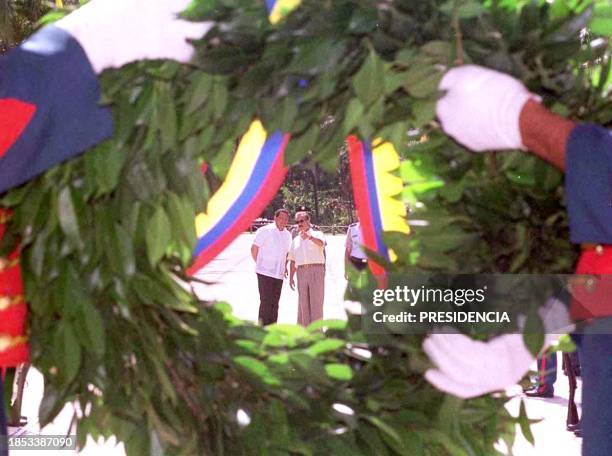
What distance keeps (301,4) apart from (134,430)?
0.81 m

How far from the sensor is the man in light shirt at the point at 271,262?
18.1ft

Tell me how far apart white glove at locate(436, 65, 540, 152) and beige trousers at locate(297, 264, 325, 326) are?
424 centimetres

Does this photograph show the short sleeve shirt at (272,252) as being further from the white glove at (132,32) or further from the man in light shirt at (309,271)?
the white glove at (132,32)

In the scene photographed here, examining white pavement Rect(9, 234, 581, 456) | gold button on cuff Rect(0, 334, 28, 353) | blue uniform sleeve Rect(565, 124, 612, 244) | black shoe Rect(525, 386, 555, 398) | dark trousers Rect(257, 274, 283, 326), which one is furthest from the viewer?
dark trousers Rect(257, 274, 283, 326)

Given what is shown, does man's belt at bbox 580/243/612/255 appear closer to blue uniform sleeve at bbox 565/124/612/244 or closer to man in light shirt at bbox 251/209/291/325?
blue uniform sleeve at bbox 565/124/612/244

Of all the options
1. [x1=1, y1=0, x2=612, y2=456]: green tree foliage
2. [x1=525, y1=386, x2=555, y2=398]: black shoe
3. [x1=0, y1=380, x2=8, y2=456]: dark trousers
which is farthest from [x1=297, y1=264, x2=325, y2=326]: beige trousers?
[x1=0, y1=380, x2=8, y2=456]: dark trousers

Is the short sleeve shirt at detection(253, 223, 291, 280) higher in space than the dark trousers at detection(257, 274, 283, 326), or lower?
higher

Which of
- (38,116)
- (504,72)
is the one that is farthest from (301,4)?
(38,116)

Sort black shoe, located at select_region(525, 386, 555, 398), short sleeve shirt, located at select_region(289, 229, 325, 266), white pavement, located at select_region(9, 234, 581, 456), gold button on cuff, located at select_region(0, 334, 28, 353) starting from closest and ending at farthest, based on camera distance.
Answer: gold button on cuff, located at select_region(0, 334, 28, 353), white pavement, located at select_region(9, 234, 581, 456), black shoe, located at select_region(525, 386, 555, 398), short sleeve shirt, located at select_region(289, 229, 325, 266)

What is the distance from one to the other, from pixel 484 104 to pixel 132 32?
24.1 inches

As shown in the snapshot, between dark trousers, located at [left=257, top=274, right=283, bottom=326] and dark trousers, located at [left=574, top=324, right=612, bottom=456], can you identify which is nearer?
dark trousers, located at [left=574, top=324, right=612, bottom=456]

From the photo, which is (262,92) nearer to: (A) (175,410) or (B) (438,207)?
(B) (438,207)

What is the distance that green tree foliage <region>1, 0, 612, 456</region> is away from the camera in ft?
4.46

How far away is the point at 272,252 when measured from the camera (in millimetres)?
5637
